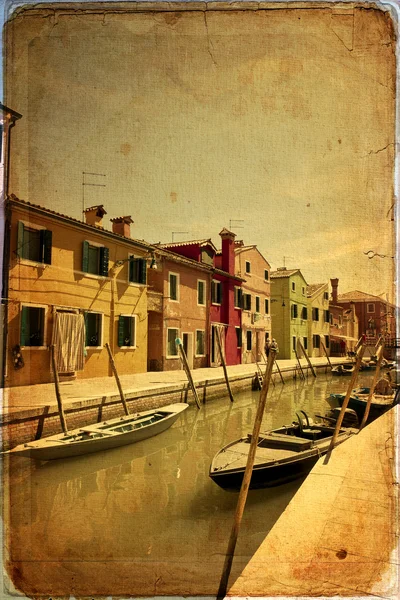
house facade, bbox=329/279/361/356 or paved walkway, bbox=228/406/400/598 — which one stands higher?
house facade, bbox=329/279/361/356

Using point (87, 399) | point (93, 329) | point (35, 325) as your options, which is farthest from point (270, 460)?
point (93, 329)

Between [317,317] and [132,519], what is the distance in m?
21.4

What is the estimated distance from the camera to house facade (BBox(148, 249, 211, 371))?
15.1 m

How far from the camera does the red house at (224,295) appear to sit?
18.3 m

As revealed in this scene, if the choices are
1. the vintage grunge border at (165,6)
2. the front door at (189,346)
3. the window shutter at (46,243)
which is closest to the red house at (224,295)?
the front door at (189,346)

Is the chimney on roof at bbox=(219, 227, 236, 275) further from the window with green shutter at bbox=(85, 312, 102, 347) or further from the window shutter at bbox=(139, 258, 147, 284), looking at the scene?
the window with green shutter at bbox=(85, 312, 102, 347)

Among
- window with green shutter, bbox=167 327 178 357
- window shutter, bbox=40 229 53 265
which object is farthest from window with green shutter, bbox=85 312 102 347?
window with green shutter, bbox=167 327 178 357

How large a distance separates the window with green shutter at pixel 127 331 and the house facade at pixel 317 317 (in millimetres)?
14315

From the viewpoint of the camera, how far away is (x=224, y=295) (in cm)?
1991

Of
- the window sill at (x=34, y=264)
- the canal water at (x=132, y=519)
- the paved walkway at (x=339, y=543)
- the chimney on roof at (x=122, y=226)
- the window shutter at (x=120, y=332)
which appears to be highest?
the chimney on roof at (x=122, y=226)

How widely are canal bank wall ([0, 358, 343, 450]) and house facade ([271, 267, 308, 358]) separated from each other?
9.59 meters

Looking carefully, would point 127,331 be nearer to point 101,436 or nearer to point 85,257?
point 85,257

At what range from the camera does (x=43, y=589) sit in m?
2.73

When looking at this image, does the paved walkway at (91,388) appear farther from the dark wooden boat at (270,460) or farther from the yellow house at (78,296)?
the dark wooden boat at (270,460)
